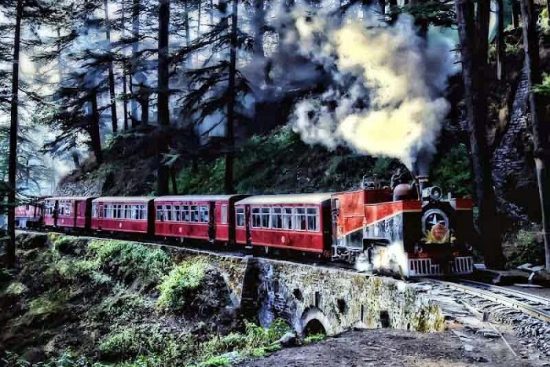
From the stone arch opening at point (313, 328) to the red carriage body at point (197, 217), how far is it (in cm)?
706

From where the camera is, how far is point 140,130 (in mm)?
24703

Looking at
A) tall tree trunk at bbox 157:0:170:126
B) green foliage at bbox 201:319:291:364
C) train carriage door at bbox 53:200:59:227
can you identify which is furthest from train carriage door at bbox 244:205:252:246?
train carriage door at bbox 53:200:59:227

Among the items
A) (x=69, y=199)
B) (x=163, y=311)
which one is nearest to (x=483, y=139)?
(x=163, y=311)

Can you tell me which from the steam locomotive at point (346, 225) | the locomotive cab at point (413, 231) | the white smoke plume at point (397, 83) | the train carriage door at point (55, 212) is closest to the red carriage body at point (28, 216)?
the train carriage door at point (55, 212)

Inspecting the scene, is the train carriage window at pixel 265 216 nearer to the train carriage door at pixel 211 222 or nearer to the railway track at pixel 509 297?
the train carriage door at pixel 211 222

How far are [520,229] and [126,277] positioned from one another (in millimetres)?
13557

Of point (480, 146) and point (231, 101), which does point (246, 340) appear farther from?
point (231, 101)

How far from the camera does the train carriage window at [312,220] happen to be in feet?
49.6

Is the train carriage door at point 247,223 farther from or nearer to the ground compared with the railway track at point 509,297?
farther from the ground

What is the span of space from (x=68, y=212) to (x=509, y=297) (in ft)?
88.1

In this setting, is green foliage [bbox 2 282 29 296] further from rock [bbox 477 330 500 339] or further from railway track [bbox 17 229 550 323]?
rock [bbox 477 330 500 339]

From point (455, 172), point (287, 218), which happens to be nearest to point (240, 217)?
point (287, 218)

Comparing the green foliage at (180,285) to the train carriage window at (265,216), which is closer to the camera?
the green foliage at (180,285)

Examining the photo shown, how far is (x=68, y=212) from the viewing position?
31203 mm
